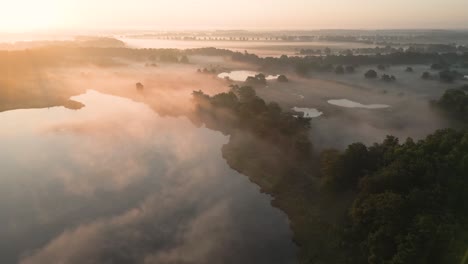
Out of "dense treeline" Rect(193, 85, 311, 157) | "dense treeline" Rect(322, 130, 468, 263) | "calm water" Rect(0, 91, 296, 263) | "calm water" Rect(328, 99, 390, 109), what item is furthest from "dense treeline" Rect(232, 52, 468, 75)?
"dense treeline" Rect(322, 130, 468, 263)

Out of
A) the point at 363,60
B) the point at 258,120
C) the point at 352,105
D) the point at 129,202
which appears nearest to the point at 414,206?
the point at 129,202

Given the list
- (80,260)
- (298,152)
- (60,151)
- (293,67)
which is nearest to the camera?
(80,260)

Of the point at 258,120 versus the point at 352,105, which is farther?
the point at 352,105

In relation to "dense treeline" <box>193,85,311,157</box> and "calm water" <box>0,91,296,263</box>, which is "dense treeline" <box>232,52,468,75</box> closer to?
"dense treeline" <box>193,85,311,157</box>

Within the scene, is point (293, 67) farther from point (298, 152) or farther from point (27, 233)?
point (27, 233)

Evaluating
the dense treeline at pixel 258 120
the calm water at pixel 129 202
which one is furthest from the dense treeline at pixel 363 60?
the calm water at pixel 129 202

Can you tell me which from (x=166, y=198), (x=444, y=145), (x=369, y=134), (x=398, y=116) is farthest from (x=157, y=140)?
(x=398, y=116)

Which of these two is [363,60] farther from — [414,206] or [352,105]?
[414,206]
